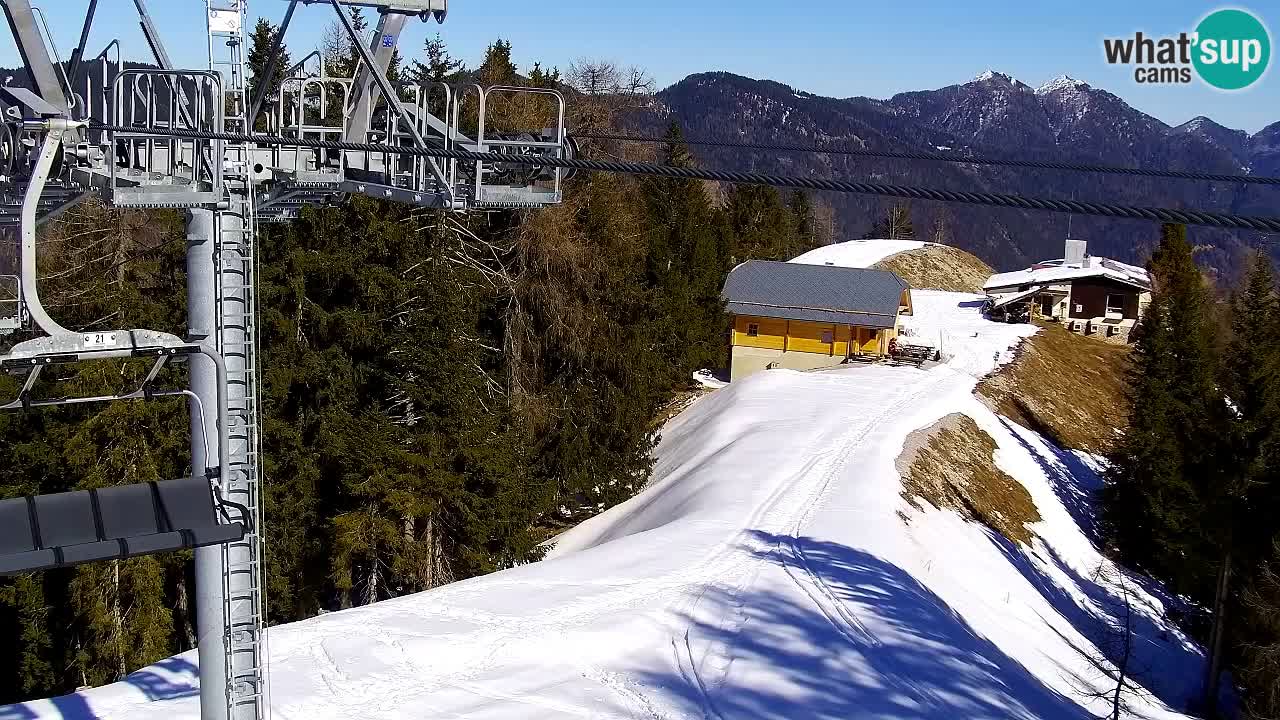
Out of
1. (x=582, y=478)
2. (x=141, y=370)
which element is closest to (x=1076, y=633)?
(x=582, y=478)

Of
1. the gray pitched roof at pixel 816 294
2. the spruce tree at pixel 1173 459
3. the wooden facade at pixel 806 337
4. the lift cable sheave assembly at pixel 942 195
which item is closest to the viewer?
the lift cable sheave assembly at pixel 942 195

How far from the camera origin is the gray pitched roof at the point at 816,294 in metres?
51.6

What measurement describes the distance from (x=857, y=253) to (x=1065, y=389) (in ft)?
151

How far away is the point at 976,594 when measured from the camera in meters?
25.8

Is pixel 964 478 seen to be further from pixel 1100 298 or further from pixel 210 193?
pixel 1100 298

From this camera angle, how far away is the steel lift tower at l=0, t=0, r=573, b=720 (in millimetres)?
8773

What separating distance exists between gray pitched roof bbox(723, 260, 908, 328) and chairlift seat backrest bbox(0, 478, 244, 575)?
4389 cm

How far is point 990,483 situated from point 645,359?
40.0 ft

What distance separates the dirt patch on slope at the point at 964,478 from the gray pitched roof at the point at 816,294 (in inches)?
437

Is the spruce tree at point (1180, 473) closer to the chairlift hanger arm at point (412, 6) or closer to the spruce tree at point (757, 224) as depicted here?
the chairlift hanger arm at point (412, 6)

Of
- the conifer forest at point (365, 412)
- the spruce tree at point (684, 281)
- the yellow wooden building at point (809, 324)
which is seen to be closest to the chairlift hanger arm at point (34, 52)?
the conifer forest at point (365, 412)

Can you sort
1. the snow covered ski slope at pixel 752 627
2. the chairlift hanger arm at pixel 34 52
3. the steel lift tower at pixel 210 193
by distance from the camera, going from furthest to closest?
1. the snow covered ski slope at pixel 752 627
2. the chairlift hanger arm at pixel 34 52
3. the steel lift tower at pixel 210 193

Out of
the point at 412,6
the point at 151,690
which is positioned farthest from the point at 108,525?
the point at 151,690

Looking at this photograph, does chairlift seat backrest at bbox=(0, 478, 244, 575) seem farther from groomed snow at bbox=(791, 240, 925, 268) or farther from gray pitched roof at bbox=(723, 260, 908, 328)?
groomed snow at bbox=(791, 240, 925, 268)
